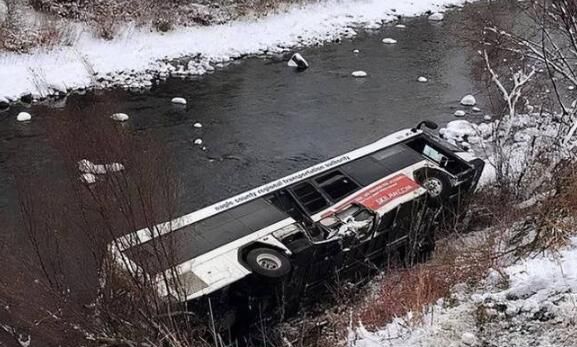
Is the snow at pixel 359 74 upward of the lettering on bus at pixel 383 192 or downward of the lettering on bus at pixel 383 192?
downward

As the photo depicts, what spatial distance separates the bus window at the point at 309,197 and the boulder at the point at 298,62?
7888 mm

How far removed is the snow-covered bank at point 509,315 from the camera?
17.5 ft

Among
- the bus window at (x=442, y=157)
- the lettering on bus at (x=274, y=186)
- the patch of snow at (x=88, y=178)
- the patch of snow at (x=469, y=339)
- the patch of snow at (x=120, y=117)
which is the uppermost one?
the patch of snow at (x=88, y=178)

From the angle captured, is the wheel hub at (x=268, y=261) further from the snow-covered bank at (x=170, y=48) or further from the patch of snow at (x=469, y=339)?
the snow-covered bank at (x=170, y=48)

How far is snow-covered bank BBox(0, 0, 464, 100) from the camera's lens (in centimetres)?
1418

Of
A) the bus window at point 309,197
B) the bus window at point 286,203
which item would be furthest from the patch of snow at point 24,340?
the bus window at point 309,197

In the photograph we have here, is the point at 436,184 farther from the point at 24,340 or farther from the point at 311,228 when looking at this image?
the point at 24,340

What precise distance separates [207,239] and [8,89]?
7.90 m

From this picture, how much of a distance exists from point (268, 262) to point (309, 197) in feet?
5.29

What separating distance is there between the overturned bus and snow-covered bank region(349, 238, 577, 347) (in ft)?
5.14

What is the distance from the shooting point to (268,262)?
7.25 metres

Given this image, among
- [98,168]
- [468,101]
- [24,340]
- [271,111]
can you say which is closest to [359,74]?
[468,101]

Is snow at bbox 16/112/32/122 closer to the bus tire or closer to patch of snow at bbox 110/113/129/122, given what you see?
patch of snow at bbox 110/113/129/122

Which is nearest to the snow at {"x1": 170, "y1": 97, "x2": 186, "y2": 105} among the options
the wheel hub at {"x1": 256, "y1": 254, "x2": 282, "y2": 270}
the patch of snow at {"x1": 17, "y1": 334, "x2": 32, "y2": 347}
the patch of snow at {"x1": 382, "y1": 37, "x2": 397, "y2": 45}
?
the patch of snow at {"x1": 382, "y1": 37, "x2": 397, "y2": 45}
